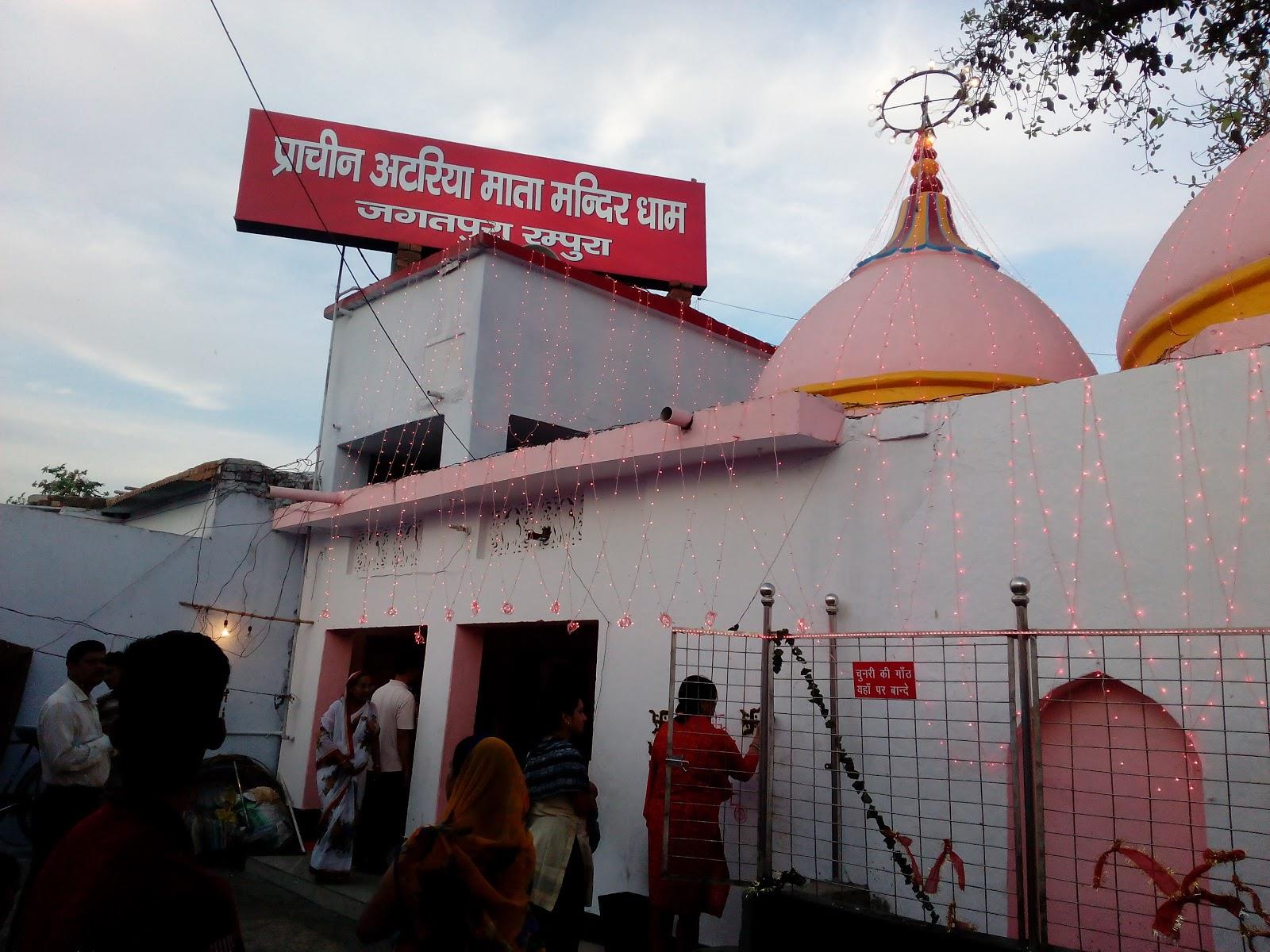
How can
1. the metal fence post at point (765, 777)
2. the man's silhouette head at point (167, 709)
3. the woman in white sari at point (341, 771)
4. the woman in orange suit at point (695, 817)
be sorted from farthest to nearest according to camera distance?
the woman in white sari at point (341, 771) < the woman in orange suit at point (695, 817) < the metal fence post at point (765, 777) < the man's silhouette head at point (167, 709)

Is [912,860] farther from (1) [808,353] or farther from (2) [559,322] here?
(2) [559,322]

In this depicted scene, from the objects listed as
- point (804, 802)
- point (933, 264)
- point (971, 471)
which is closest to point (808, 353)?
point (933, 264)

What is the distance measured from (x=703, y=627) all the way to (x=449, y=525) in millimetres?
3350

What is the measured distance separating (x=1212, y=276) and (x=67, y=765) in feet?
22.6

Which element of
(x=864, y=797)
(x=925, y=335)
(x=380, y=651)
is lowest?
(x=864, y=797)

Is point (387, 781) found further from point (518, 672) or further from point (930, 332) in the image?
point (930, 332)

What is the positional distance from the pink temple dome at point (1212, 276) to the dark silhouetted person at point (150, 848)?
550cm

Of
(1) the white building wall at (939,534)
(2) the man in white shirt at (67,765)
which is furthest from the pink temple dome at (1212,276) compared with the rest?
(2) the man in white shirt at (67,765)

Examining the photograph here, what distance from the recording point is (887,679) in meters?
4.30

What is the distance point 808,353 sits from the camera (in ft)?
23.2

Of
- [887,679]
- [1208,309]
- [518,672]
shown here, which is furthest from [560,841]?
[518,672]

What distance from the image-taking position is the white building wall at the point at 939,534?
4.37 m

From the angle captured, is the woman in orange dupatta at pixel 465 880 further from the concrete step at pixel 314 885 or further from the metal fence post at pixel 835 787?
the concrete step at pixel 314 885

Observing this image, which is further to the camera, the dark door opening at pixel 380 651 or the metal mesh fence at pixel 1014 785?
the dark door opening at pixel 380 651
